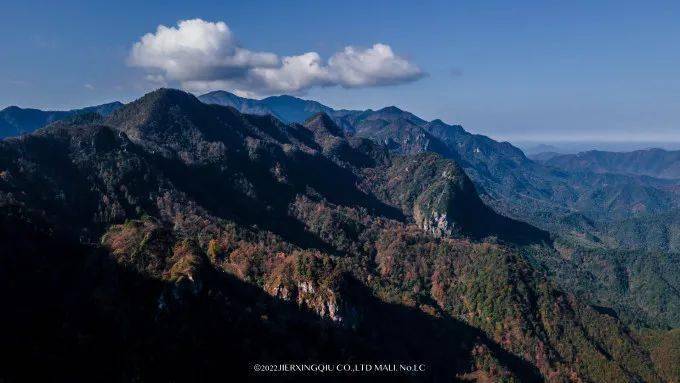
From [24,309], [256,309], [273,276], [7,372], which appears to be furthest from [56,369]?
[273,276]

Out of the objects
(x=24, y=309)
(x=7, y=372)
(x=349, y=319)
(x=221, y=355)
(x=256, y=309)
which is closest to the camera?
(x=7, y=372)

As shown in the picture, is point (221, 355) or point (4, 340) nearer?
point (4, 340)

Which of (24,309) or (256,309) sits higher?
(24,309)

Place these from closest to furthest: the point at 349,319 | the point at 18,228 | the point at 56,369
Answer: the point at 56,369, the point at 18,228, the point at 349,319

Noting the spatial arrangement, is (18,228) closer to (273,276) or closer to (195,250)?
(195,250)

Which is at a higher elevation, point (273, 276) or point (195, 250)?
point (195, 250)

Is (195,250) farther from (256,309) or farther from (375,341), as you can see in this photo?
(375,341)

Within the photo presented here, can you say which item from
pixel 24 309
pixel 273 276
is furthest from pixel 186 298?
pixel 273 276

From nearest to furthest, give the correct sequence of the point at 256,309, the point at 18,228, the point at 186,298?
the point at 186,298, the point at 18,228, the point at 256,309

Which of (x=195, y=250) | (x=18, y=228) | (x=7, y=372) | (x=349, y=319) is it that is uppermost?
(x=18, y=228)
